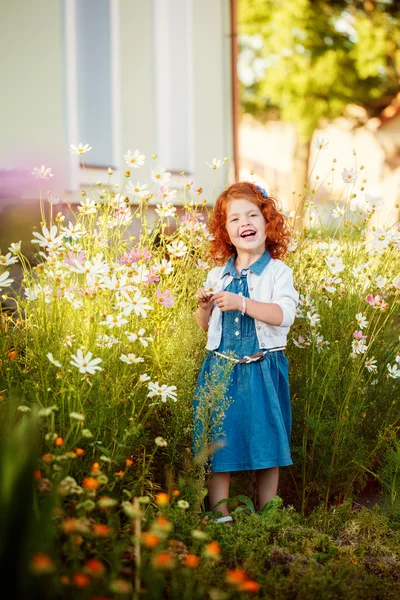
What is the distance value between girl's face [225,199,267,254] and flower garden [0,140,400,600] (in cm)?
24

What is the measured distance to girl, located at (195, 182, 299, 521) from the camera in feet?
9.71

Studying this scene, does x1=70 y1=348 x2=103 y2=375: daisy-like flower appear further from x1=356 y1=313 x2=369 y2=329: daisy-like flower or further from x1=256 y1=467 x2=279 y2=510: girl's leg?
x1=356 y1=313 x2=369 y2=329: daisy-like flower

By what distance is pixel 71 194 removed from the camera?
4.75 metres

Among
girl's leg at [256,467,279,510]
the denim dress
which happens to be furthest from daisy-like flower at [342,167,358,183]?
girl's leg at [256,467,279,510]

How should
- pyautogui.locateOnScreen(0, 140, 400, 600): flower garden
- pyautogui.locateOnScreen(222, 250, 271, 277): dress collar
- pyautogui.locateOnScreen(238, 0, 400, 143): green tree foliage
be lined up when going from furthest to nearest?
pyautogui.locateOnScreen(238, 0, 400, 143): green tree foliage
pyautogui.locateOnScreen(222, 250, 271, 277): dress collar
pyautogui.locateOnScreen(0, 140, 400, 600): flower garden

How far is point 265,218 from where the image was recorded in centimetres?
319

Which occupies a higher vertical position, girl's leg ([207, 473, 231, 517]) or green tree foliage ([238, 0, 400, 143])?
green tree foliage ([238, 0, 400, 143])

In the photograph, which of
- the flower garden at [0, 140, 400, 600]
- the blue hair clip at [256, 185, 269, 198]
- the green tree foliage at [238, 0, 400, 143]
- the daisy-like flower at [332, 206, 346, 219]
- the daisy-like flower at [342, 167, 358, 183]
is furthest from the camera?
the green tree foliage at [238, 0, 400, 143]

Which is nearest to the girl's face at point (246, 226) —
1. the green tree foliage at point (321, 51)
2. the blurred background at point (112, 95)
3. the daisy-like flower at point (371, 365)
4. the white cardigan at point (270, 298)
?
the white cardigan at point (270, 298)

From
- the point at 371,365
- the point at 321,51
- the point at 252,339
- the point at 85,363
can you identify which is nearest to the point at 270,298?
the point at 252,339

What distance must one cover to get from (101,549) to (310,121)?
16.2 meters

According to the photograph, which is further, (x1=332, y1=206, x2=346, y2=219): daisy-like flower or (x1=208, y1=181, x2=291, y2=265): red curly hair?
(x1=332, y1=206, x2=346, y2=219): daisy-like flower

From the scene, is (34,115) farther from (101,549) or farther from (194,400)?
(101,549)

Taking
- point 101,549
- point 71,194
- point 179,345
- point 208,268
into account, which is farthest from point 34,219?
point 101,549
